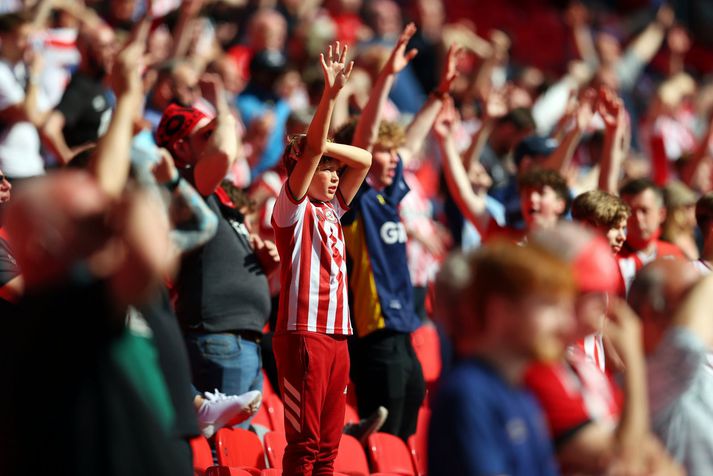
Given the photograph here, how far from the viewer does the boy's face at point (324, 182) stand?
15.2 feet

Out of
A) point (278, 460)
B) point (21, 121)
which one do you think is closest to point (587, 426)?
point (278, 460)

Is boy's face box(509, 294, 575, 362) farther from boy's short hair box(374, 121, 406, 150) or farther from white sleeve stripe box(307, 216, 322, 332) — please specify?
boy's short hair box(374, 121, 406, 150)

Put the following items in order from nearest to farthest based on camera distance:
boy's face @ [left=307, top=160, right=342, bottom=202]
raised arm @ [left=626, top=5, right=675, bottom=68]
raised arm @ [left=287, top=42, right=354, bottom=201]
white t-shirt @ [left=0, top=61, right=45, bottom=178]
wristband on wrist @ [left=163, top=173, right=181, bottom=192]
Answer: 1. wristband on wrist @ [left=163, top=173, right=181, bottom=192]
2. raised arm @ [left=287, top=42, right=354, bottom=201]
3. boy's face @ [left=307, top=160, right=342, bottom=202]
4. white t-shirt @ [left=0, top=61, right=45, bottom=178]
5. raised arm @ [left=626, top=5, right=675, bottom=68]

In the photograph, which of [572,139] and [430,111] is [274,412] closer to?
[430,111]

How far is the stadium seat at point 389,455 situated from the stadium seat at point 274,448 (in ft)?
1.51

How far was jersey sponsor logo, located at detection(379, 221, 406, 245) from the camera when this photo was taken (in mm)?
5508

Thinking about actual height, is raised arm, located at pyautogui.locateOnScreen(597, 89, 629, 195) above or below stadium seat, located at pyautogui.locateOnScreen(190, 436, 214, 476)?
above

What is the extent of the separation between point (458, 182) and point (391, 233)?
2.50 ft

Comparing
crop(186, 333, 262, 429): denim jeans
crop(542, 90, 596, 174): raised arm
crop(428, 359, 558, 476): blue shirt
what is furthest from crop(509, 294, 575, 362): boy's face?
crop(542, 90, 596, 174): raised arm

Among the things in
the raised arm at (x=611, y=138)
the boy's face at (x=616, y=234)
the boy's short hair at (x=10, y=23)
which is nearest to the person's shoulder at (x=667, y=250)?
the raised arm at (x=611, y=138)

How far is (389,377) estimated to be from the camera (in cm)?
552

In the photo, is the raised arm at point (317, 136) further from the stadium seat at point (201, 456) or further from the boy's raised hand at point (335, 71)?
the stadium seat at point (201, 456)

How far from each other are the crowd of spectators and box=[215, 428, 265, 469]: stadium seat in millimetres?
232

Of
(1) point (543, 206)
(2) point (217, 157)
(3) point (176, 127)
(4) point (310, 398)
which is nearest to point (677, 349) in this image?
(4) point (310, 398)
